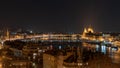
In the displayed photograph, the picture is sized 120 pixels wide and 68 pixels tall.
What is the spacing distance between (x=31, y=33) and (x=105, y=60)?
353ft

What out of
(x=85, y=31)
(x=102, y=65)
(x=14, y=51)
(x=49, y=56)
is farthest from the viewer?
(x=85, y=31)

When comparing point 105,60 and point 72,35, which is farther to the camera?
point 72,35

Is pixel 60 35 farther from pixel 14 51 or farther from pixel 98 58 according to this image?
pixel 98 58

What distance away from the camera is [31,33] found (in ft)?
463

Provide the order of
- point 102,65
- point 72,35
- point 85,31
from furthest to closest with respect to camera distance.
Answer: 1. point 72,35
2. point 85,31
3. point 102,65

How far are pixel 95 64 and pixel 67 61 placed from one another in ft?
8.33

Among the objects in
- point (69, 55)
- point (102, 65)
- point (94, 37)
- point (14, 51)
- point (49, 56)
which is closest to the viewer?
point (102, 65)

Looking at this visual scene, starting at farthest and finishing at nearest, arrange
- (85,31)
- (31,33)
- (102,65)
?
(31,33) → (85,31) → (102,65)

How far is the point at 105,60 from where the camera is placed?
34500mm

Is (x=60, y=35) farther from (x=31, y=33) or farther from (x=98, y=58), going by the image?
(x=98, y=58)

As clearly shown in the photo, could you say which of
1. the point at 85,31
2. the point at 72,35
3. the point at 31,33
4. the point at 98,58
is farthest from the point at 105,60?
the point at 31,33

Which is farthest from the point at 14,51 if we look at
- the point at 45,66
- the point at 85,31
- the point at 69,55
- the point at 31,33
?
the point at 31,33

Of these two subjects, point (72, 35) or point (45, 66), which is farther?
point (72, 35)

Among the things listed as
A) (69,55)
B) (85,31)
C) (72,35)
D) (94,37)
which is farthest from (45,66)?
(72,35)
